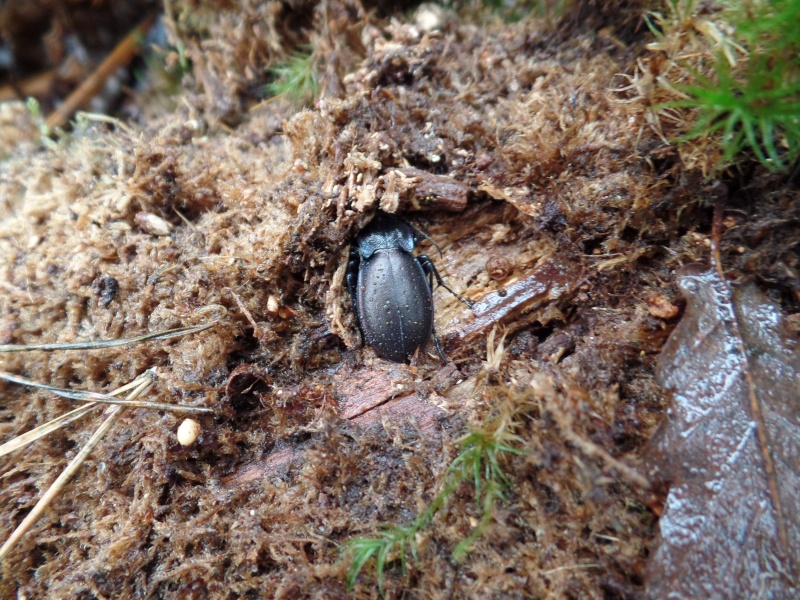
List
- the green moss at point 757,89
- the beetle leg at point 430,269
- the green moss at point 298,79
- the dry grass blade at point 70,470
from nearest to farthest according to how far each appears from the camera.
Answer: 1. the green moss at point 757,89
2. the dry grass blade at point 70,470
3. the beetle leg at point 430,269
4. the green moss at point 298,79

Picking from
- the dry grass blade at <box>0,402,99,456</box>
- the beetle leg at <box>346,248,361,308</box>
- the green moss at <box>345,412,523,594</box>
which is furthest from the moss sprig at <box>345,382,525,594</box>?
the dry grass blade at <box>0,402,99,456</box>

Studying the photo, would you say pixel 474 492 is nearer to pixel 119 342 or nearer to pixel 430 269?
pixel 430 269

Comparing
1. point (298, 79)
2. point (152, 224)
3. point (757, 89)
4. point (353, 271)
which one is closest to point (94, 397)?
point (152, 224)

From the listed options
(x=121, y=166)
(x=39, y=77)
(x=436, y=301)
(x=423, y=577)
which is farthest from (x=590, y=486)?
(x=39, y=77)

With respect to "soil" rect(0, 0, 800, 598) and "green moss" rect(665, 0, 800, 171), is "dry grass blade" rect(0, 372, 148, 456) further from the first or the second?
"green moss" rect(665, 0, 800, 171)

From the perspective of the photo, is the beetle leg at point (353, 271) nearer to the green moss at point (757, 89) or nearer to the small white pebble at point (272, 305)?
the small white pebble at point (272, 305)

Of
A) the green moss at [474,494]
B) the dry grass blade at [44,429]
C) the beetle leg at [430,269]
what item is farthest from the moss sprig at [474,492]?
the dry grass blade at [44,429]
